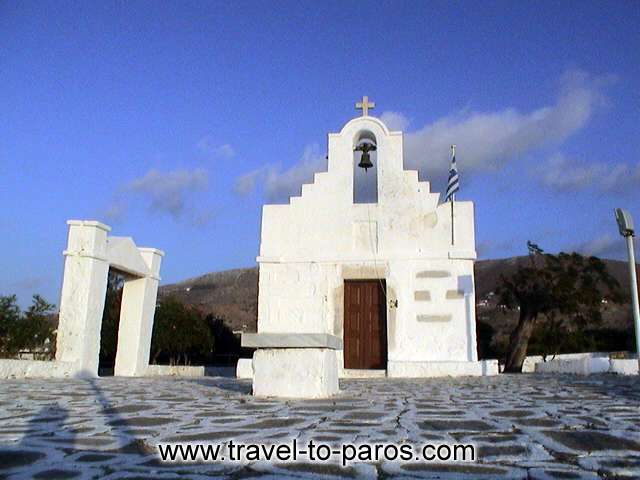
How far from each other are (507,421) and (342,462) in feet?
5.90

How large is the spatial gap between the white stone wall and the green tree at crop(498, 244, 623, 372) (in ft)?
20.4

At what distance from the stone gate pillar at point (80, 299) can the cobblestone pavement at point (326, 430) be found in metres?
4.91

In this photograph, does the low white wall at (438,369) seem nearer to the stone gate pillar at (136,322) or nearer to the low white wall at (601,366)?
the low white wall at (601,366)

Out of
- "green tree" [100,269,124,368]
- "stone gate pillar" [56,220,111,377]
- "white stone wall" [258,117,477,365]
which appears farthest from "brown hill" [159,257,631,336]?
"stone gate pillar" [56,220,111,377]

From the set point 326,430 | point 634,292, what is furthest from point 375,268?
point 326,430

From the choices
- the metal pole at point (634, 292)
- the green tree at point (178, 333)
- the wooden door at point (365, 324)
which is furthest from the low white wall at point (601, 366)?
the green tree at point (178, 333)

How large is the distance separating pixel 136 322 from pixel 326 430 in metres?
10.2

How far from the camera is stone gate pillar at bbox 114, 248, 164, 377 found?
12602mm

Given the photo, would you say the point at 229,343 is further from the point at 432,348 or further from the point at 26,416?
the point at 26,416

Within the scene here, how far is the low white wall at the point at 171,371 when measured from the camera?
1390 centimetres

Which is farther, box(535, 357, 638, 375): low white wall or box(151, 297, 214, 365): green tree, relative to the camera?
box(151, 297, 214, 365): green tree

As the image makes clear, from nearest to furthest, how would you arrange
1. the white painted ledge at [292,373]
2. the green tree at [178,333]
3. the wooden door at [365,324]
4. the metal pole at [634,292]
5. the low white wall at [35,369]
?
the white painted ledge at [292,373] → the low white wall at [35,369] → the metal pole at [634,292] → the wooden door at [365,324] → the green tree at [178,333]

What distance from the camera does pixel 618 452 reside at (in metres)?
2.88

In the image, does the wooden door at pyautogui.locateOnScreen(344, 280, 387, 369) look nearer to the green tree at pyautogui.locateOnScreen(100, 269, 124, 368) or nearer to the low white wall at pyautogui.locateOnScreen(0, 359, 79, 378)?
the low white wall at pyautogui.locateOnScreen(0, 359, 79, 378)
